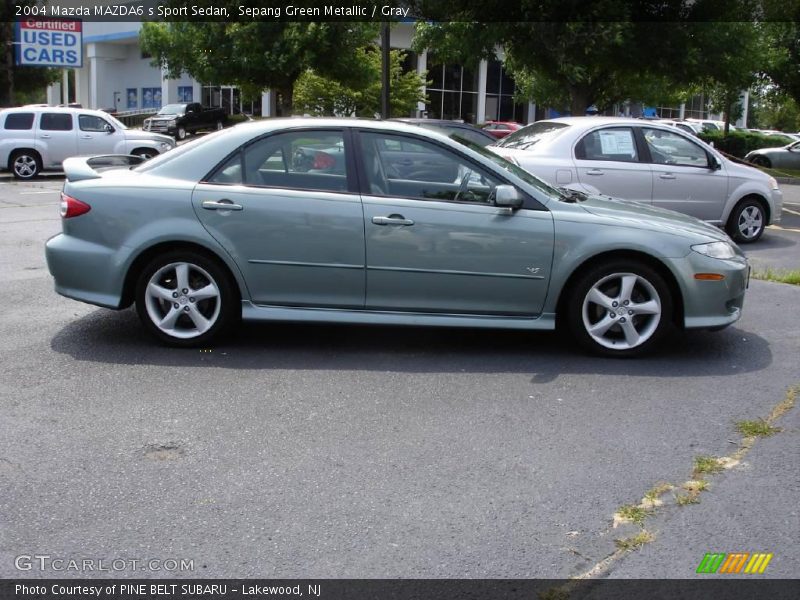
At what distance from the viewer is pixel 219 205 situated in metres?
6.05

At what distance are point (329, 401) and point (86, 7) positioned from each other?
172 feet

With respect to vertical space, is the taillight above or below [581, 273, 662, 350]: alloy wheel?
above

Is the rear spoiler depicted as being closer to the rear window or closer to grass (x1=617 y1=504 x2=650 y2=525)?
grass (x1=617 y1=504 x2=650 y2=525)

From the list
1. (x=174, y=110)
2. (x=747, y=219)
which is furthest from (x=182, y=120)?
(x=747, y=219)

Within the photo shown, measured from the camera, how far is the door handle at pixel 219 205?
6.05 m

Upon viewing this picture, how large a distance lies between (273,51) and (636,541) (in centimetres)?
2528

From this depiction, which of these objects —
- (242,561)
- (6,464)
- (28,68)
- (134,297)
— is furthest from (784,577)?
(28,68)

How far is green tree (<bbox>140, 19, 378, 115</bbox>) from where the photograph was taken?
2694cm

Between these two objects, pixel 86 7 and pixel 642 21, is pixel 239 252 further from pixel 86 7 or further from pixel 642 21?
pixel 86 7

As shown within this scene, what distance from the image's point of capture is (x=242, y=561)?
3.42 m

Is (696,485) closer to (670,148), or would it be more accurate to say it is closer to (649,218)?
(649,218)

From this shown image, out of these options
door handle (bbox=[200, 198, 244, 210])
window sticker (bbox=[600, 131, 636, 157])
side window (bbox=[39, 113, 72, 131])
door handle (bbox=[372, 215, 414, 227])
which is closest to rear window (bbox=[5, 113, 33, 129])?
side window (bbox=[39, 113, 72, 131])

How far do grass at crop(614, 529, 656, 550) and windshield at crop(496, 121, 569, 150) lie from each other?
8.09 meters

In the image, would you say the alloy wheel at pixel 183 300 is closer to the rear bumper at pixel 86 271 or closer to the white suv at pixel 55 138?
the rear bumper at pixel 86 271
